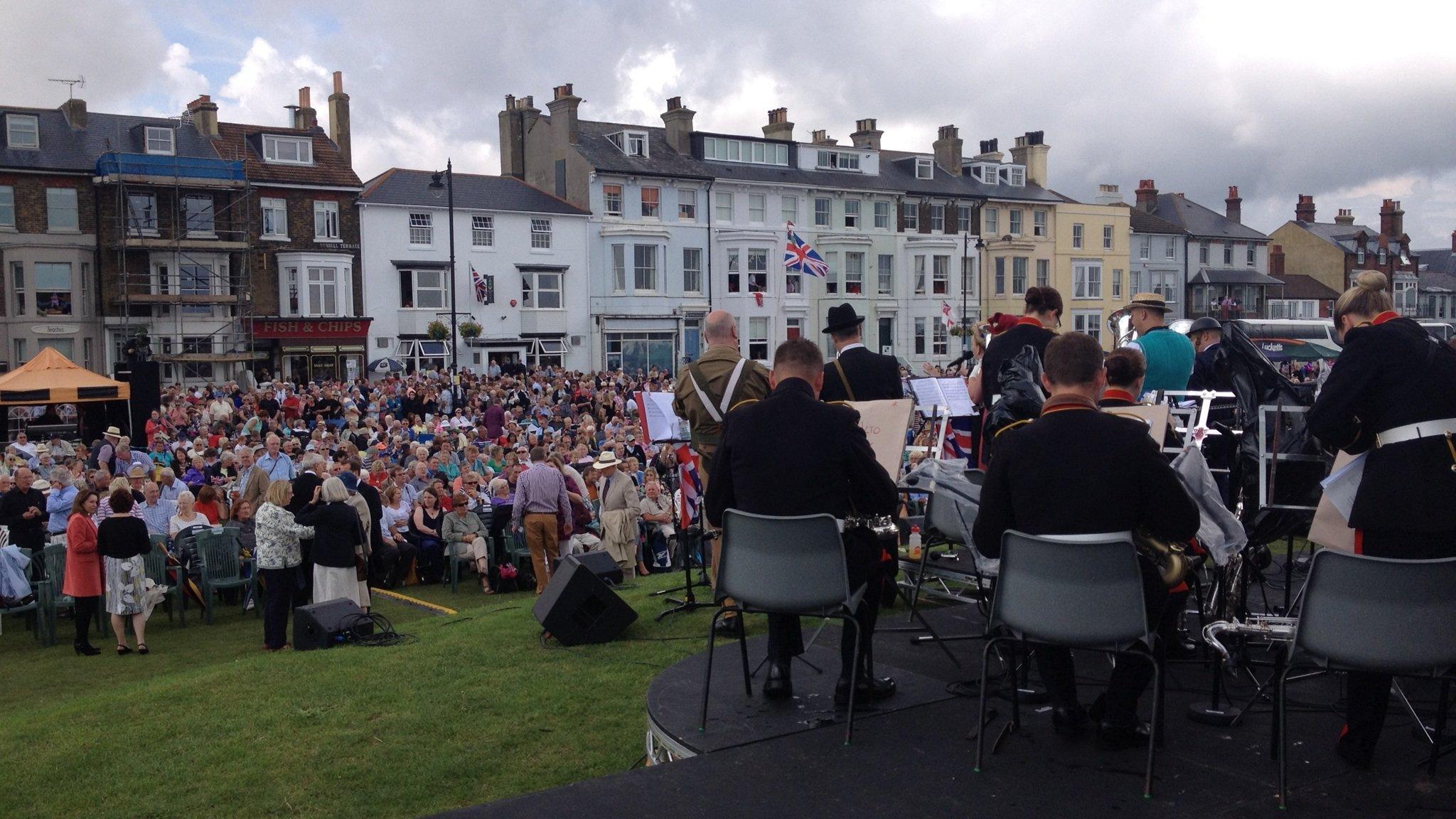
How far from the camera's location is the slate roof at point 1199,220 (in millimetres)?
66625

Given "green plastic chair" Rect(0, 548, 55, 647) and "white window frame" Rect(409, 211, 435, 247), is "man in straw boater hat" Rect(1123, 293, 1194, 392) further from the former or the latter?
"white window frame" Rect(409, 211, 435, 247)

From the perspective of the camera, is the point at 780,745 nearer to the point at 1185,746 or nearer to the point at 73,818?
the point at 1185,746

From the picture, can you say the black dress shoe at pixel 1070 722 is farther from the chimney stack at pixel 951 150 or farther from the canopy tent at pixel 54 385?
the chimney stack at pixel 951 150

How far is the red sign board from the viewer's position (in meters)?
40.2

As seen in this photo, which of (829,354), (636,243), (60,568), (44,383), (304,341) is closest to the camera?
(60,568)

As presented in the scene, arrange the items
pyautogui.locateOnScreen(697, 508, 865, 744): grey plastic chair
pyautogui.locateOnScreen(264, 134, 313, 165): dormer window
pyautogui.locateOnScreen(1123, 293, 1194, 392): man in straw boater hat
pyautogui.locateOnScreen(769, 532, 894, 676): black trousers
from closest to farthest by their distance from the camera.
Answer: pyautogui.locateOnScreen(697, 508, 865, 744): grey plastic chair
pyautogui.locateOnScreen(769, 532, 894, 676): black trousers
pyautogui.locateOnScreen(1123, 293, 1194, 392): man in straw boater hat
pyautogui.locateOnScreen(264, 134, 313, 165): dormer window

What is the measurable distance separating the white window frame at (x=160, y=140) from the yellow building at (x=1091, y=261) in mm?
41270

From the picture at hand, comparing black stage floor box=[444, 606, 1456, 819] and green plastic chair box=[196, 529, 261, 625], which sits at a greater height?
black stage floor box=[444, 606, 1456, 819]

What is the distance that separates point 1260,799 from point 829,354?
47.6 metres

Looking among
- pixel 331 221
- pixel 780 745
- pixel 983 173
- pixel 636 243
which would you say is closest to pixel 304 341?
pixel 331 221

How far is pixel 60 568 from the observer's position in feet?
39.3

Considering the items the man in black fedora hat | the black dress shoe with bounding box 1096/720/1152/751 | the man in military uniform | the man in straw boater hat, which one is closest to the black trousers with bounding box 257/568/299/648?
the man in military uniform

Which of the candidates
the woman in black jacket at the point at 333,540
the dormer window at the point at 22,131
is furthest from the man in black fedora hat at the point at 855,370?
the dormer window at the point at 22,131

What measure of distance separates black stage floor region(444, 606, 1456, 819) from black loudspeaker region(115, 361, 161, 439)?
71.6ft
